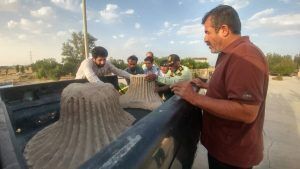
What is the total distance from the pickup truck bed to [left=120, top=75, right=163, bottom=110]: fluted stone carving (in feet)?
0.29

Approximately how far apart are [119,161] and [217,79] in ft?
3.87

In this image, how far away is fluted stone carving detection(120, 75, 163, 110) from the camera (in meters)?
2.89

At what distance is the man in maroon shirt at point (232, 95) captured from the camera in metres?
1.55

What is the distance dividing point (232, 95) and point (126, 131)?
2.56ft

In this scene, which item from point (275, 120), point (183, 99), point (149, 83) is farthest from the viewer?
point (275, 120)

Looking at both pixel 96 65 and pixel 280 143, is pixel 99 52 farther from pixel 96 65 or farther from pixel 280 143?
pixel 280 143

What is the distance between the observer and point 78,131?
5.46 ft

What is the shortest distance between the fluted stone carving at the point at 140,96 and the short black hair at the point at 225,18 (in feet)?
4.28

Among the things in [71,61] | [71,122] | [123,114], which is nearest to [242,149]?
[123,114]

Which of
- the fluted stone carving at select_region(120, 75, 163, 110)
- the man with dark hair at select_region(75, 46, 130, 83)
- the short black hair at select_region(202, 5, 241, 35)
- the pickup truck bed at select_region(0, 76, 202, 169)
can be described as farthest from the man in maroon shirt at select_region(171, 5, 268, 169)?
the man with dark hair at select_region(75, 46, 130, 83)

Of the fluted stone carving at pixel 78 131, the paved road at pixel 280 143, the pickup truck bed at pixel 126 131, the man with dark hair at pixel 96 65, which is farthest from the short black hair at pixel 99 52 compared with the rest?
the fluted stone carving at pixel 78 131

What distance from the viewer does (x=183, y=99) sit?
1.89 m

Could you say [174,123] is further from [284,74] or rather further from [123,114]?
[284,74]

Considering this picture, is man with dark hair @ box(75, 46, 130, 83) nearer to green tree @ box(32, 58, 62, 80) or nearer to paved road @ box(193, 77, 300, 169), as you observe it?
paved road @ box(193, 77, 300, 169)
